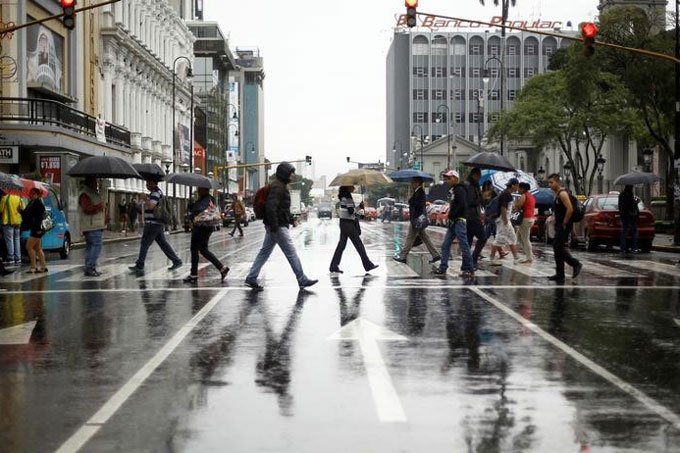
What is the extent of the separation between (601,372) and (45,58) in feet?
127

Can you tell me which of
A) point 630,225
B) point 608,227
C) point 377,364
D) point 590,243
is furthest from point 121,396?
point 590,243

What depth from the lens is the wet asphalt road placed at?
18.7ft

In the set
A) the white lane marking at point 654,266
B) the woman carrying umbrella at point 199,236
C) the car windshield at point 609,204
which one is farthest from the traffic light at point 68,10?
the car windshield at point 609,204

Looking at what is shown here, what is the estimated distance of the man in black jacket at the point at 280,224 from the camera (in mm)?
14352

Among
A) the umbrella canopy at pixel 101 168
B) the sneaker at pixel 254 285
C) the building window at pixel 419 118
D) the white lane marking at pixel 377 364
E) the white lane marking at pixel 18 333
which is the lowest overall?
the white lane marking at pixel 18 333

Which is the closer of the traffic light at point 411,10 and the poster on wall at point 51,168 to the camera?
the traffic light at point 411,10

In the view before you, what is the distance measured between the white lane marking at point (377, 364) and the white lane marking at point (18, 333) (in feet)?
10.5

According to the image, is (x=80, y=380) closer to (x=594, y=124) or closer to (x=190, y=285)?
(x=190, y=285)

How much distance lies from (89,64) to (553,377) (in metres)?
46.1

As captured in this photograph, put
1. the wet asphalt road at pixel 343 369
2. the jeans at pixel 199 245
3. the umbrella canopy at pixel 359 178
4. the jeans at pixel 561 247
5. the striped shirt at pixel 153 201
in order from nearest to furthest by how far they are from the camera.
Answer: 1. the wet asphalt road at pixel 343 369
2. the jeans at pixel 561 247
3. the jeans at pixel 199 245
4. the striped shirt at pixel 153 201
5. the umbrella canopy at pixel 359 178

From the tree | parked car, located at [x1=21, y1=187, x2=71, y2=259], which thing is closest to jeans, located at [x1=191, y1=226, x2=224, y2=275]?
parked car, located at [x1=21, y1=187, x2=71, y2=259]

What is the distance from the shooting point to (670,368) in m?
7.89

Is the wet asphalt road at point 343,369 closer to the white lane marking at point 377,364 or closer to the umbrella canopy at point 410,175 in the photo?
the white lane marking at point 377,364

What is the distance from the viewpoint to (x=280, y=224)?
47.5ft
